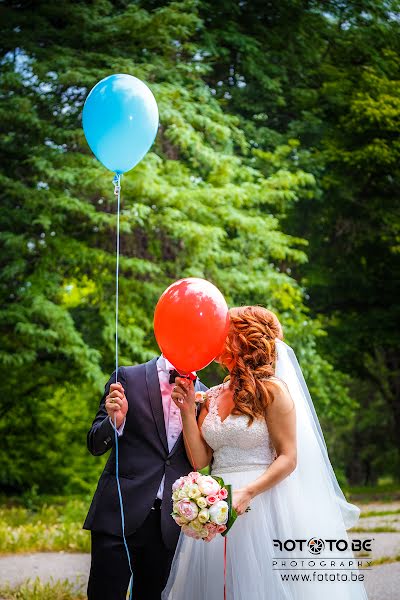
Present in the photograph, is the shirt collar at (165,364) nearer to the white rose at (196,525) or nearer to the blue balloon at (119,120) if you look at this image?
the white rose at (196,525)

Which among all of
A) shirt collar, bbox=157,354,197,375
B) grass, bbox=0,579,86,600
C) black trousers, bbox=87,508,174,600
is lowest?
grass, bbox=0,579,86,600

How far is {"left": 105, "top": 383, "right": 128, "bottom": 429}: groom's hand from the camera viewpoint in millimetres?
3209

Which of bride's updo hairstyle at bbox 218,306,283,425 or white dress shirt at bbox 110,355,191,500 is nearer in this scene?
bride's updo hairstyle at bbox 218,306,283,425

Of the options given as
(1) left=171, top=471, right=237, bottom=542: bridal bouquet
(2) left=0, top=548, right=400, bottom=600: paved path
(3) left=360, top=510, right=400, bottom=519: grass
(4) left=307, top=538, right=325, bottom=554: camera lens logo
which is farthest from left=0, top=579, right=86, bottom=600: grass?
(3) left=360, top=510, right=400, bottom=519: grass

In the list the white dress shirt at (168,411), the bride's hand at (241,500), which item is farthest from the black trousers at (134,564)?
the bride's hand at (241,500)

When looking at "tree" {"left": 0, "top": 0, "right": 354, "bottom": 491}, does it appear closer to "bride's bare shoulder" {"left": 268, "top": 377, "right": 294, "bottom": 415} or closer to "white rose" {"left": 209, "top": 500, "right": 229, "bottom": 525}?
"bride's bare shoulder" {"left": 268, "top": 377, "right": 294, "bottom": 415}

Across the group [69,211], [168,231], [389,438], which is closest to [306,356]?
[168,231]

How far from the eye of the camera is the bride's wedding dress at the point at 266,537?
323cm

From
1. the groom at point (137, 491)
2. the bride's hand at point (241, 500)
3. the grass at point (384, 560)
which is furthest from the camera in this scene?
the grass at point (384, 560)

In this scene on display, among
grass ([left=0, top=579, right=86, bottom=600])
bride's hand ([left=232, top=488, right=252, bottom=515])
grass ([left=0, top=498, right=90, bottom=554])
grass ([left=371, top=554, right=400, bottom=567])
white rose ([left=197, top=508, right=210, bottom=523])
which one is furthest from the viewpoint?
grass ([left=0, top=498, right=90, bottom=554])

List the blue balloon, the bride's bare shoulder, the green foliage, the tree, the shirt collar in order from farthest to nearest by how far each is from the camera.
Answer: the green foliage < the tree < the blue balloon < the shirt collar < the bride's bare shoulder

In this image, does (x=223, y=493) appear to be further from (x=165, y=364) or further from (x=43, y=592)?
(x=43, y=592)

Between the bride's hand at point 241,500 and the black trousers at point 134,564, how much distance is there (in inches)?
17.6

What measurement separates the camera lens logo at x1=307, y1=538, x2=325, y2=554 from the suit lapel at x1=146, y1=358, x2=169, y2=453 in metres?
0.74
